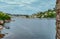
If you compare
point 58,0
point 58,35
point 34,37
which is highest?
point 58,0

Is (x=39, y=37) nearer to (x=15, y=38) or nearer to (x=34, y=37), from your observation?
(x=34, y=37)

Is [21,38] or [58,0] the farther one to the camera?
[21,38]

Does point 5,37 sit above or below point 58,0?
below

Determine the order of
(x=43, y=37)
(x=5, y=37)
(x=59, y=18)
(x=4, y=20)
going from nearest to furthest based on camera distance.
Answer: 1. (x=59, y=18)
2. (x=5, y=37)
3. (x=43, y=37)
4. (x=4, y=20)

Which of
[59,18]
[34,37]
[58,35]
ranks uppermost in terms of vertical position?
[59,18]

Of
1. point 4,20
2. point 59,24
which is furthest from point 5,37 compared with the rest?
point 59,24

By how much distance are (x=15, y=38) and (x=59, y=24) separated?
10.2 metres

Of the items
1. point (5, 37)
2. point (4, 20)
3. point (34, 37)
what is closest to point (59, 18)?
point (5, 37)

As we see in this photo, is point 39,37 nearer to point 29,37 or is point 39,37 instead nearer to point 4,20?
point 29,37

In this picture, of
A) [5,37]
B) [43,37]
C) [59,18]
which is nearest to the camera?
[59,18]

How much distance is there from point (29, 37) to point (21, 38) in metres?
0.67

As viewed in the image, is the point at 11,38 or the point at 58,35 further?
the point at 11,38

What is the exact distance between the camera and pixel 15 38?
448 inches

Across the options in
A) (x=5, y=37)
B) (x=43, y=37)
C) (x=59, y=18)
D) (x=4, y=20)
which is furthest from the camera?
(x=4, y=20)
